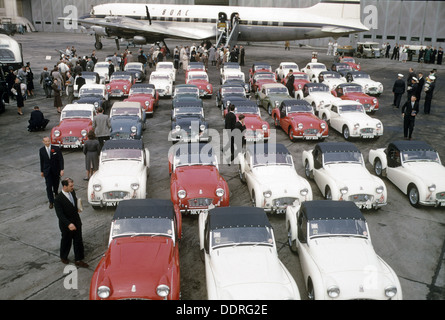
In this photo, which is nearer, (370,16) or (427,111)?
(427,111)

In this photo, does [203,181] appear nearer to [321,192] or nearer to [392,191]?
[321,192]

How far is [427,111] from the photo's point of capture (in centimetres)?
2245

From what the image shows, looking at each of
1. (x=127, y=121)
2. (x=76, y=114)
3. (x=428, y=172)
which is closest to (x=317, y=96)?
(x=428, y=172)

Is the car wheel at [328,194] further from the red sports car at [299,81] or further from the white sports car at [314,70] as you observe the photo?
the white sports car at [314,70]

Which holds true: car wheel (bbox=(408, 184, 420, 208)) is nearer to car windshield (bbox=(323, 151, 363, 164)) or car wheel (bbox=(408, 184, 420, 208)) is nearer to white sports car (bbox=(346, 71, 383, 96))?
car windshield (bbox=(323, 151, 363, 164))

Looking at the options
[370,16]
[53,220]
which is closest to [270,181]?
[53,220]

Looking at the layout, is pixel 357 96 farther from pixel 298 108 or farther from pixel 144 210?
pixel 144 210

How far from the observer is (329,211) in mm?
8586

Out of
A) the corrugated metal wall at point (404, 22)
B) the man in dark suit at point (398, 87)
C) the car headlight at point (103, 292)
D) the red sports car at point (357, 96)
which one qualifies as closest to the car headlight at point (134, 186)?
the car headlight at point (103, 292)

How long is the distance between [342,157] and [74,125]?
33.3ft

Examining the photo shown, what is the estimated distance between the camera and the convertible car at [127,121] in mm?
15766

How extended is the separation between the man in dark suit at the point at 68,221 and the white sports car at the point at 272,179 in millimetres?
4571
